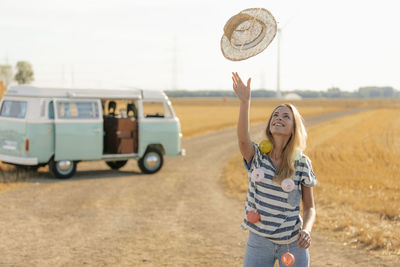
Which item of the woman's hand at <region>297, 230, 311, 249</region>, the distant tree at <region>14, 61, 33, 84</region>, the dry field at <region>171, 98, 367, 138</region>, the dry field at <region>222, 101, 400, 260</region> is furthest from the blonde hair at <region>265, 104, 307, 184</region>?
the distant tree at <region>14, 61, 33, 84</region>

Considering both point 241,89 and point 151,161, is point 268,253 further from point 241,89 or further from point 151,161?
point 151,161

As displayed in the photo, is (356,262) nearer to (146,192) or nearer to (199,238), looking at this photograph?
(199,238)

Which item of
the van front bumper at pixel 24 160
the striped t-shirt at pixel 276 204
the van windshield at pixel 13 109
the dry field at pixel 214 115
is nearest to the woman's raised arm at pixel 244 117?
the striped t-shirt at pixel 276 204

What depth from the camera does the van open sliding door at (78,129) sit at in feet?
40.9

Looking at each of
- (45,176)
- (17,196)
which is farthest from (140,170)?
(17,196)

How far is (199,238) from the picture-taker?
→ 7.59 meters

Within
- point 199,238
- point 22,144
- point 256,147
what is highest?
point 256,147

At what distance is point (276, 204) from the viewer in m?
3.42

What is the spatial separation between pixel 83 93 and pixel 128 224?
540 cm

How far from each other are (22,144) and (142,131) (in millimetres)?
3050

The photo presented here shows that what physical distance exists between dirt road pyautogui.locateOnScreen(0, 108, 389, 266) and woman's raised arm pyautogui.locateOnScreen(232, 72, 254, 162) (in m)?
0.49

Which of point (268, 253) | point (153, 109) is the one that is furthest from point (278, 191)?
point (153, 109)

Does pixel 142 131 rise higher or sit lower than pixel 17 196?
higher

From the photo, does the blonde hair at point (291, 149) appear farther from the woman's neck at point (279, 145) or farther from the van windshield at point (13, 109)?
the van windshield at point (13, 109)
